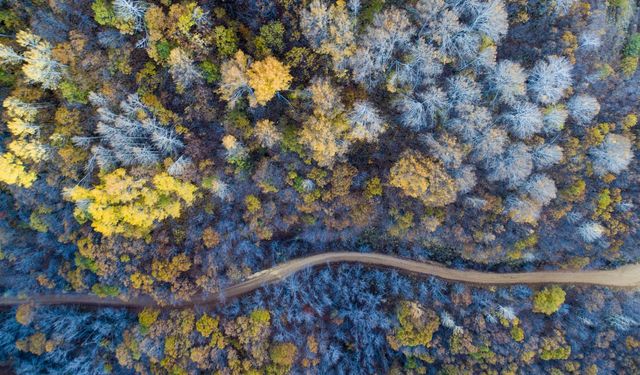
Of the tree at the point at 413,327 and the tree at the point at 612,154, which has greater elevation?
the tree at the point at 612,154

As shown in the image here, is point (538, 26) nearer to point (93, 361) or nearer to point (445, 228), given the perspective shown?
point (445, 228)

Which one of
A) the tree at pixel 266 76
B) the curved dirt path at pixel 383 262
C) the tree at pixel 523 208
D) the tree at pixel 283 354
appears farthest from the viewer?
the curved dirt path at pixel 383 262

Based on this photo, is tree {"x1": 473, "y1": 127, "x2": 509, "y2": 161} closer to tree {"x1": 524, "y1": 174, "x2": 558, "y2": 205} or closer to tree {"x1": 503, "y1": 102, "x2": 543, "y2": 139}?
tree {"x1": 503, "y1": 102, "x2": 543, "y2": 139}

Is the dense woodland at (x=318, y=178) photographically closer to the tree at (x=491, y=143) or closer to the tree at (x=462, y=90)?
the tree at (x=491, y=143)

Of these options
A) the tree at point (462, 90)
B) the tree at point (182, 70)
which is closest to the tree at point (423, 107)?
the tree at point (462, 90)

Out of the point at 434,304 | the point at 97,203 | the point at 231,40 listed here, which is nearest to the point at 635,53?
the point at 434,304

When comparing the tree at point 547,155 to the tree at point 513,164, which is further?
the tree at point 547,155

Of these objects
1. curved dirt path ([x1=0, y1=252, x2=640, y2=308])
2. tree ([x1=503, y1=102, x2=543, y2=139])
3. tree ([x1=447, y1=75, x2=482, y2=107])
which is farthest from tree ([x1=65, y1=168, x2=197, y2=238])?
tree ([x1=503, y1=102, x2=543, y2=139])
